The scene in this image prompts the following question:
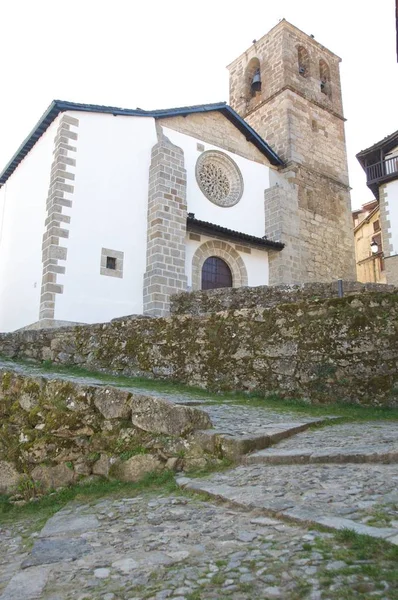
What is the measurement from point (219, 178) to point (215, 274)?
3.24 meters

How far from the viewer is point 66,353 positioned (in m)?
7.16

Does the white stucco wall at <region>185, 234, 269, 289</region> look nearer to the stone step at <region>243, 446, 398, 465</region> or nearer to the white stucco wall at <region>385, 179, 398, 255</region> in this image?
the white stucco wall at <region>385, 179, 398, 255</region>

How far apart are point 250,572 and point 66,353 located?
19.0ft

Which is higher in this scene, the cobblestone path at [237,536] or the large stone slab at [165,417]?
the large stone slab at [165,417]

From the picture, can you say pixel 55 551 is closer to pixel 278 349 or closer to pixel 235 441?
pixel 235 441

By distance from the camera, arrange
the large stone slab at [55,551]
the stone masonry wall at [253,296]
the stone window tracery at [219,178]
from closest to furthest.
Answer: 1. the large stone slab at [55,551]
2. the stone masonry wall at [253,296]
3. the stone window tracery at [219,178]

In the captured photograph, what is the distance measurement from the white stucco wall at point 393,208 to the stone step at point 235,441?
1522 centimetres

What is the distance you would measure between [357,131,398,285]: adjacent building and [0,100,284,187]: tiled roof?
14.5 ft

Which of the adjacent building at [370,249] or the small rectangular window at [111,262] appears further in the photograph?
the adjacent building at [370,249]

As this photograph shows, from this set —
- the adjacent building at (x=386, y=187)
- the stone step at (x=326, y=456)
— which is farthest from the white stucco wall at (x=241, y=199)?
the stone step at (x=326, y=456)

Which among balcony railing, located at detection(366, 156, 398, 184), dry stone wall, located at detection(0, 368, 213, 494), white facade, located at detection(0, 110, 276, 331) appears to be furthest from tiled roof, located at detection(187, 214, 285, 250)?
dry stone wall, located at detection(0, 368, 213, 494)

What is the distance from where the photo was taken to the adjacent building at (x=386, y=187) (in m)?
17.2

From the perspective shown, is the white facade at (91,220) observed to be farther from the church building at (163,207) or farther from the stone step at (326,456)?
A: the stone step at (326,456)

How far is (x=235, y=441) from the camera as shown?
3379 millimetres
